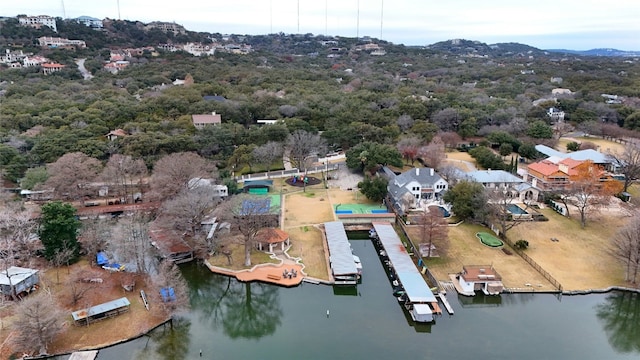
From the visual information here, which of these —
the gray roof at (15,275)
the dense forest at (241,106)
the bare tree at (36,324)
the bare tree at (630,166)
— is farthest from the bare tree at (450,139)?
the bare tree at (36,324)

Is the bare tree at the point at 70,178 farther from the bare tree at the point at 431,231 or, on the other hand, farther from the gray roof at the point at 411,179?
the bare tree at the point at 431,231

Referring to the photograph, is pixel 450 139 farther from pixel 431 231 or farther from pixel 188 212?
pixel 188 212

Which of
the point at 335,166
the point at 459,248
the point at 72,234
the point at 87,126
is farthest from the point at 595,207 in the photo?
the point at 87,126


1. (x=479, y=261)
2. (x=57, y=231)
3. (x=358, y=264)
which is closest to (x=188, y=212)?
(x=57, y=231)

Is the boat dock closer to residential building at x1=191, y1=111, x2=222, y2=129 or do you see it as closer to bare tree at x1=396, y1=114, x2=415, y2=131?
bare tree at x1=396, y1=114, x2=415, y2=131

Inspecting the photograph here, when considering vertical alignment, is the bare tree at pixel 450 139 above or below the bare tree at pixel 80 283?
above

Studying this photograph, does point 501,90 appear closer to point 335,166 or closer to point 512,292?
point 335,166

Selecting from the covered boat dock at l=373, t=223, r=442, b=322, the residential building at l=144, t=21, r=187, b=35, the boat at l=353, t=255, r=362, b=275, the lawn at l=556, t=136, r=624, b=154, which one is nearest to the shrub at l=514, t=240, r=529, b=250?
the covered boat dock at l=373, t=223, r=442, b=322
